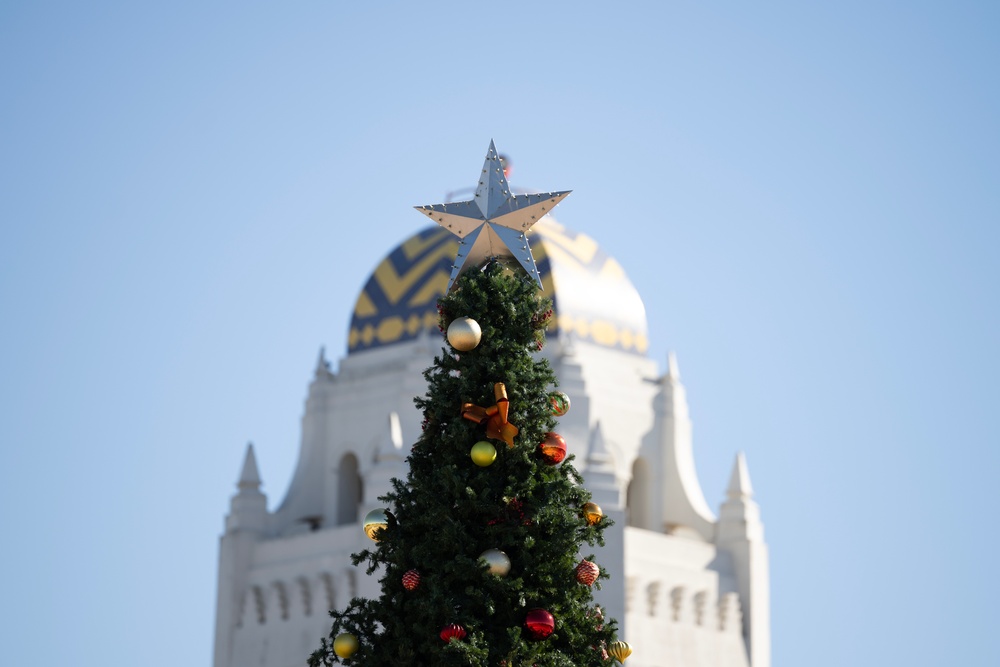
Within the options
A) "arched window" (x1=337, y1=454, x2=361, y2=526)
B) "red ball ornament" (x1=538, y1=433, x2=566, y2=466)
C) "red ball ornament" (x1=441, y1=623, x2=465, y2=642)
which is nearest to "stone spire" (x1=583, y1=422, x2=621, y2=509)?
"arched window" (x1=337, y1=454, x2=361, y2=526)

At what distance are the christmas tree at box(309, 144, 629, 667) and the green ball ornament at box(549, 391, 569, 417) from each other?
0.07 feet

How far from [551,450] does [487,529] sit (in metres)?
0.94

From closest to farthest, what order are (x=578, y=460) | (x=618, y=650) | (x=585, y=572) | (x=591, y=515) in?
(x=585, y=572), (x=618, y=650), (x=591, y=515), (x=578, y=460)

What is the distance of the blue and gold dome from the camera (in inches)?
1816

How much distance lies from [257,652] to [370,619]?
26893 mm

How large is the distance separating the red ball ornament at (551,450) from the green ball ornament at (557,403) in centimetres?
→ 25

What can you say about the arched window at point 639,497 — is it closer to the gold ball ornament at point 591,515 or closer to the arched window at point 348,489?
the arched window at point 348,489

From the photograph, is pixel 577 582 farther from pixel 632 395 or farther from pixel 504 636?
pixel 632 395

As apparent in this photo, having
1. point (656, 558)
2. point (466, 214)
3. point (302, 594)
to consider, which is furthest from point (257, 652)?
point (466, 214)

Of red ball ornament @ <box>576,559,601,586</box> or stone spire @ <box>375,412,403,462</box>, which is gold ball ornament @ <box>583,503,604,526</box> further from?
stone spire @ <box>375,412,403,462</box>

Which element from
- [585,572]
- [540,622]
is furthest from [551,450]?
[540,622]

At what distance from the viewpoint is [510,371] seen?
19.4 metres

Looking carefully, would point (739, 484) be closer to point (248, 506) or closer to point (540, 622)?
point (248, 506)

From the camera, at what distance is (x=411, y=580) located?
749 inches
